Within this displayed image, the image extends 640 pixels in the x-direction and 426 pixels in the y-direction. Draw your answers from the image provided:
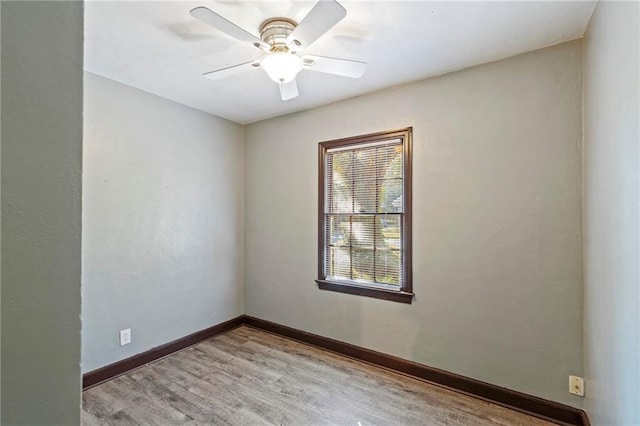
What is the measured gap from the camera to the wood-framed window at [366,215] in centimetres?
263

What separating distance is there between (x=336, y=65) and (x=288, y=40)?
1.16ft

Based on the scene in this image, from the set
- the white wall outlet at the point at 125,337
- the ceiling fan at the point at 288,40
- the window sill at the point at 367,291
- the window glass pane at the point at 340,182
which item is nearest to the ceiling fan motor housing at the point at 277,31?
the ceiling fan at the point at 288,40

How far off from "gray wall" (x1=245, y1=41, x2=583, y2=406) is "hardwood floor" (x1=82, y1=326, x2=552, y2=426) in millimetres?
258

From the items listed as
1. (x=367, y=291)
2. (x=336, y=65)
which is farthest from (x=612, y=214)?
(x=367, y=291)

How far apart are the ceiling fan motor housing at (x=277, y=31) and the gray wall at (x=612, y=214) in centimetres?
155

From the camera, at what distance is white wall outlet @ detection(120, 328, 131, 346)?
258 cm

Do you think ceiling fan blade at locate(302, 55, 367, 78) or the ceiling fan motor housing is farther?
ceiling fan blade at locate(302, 55, 367, 78)

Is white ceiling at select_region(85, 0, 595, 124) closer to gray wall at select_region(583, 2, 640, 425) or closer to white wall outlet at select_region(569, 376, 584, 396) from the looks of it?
gray wall at select_region(583, 2, 640, 425)

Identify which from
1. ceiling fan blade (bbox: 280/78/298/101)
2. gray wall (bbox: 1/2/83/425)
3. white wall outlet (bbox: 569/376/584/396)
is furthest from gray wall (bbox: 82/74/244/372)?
white wall outlet (bbox: 569/376/584/396)

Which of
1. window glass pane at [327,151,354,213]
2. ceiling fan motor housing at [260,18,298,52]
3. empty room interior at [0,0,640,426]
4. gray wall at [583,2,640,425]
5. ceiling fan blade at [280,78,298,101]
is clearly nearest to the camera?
gray wall at [583,2,640,425]

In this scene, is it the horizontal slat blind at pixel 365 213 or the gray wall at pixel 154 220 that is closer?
the gray wall at pixel 154 220

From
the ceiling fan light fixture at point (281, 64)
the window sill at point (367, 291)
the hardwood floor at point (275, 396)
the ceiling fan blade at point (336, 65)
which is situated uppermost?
the ceiling fan blade at point (336, 65)

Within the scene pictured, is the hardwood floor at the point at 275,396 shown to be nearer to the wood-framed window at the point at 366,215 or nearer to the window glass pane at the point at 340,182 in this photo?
the wood-framed window at the point at 366,215

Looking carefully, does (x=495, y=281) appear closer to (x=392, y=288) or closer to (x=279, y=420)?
(x=392, y=288)
